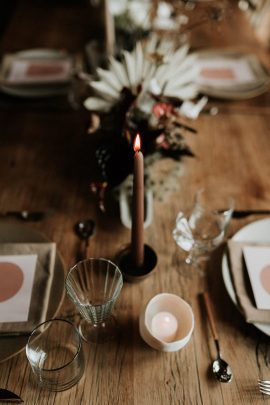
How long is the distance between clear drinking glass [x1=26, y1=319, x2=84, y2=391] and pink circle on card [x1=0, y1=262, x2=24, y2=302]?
11 cm

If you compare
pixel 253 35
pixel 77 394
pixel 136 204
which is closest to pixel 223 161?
pixel 136 204

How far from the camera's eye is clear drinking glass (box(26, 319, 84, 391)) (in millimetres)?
618

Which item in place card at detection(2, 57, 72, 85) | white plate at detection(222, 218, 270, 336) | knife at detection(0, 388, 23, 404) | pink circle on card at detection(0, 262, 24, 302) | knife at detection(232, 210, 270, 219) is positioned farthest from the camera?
place card at detection(2, 57, 72, 85)

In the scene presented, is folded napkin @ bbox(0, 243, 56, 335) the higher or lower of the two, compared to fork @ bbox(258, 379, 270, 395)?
higher

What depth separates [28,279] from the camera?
76 cm

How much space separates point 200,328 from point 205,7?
0.91 meters

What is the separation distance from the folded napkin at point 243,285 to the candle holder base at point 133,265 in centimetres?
18

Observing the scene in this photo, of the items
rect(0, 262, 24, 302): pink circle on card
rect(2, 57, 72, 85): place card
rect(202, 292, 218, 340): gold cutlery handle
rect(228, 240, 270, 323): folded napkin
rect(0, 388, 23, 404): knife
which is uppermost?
rect(2, 57, 72, 85): place card

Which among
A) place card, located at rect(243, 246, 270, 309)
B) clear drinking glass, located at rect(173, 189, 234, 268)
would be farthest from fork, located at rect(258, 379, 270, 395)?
clear drinking glass, located at rect(173, 189, 234, 268)

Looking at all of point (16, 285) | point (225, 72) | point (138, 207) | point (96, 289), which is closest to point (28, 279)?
point (16, 285)

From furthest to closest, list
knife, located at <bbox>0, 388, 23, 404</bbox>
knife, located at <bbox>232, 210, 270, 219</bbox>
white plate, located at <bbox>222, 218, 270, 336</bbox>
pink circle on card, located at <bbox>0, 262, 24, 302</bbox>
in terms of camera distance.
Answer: knife, located at <bbox>232, 210, 270, 219</bbox> → white plate, located at <bbox>222, 218, 270, 336</bbox> → pink circle on card, located at <bbox>0, 262, 24, 302</bbox> → knife, located at <bbox>0, 388, 23, 404</bbox>

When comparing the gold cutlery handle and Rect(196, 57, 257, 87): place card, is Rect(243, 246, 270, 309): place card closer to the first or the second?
the gold cutlery handle

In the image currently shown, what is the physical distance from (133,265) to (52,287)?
18 centimetres

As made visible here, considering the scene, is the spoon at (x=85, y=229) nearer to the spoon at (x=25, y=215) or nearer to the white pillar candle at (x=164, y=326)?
the spoon at (x=25, y=215)
